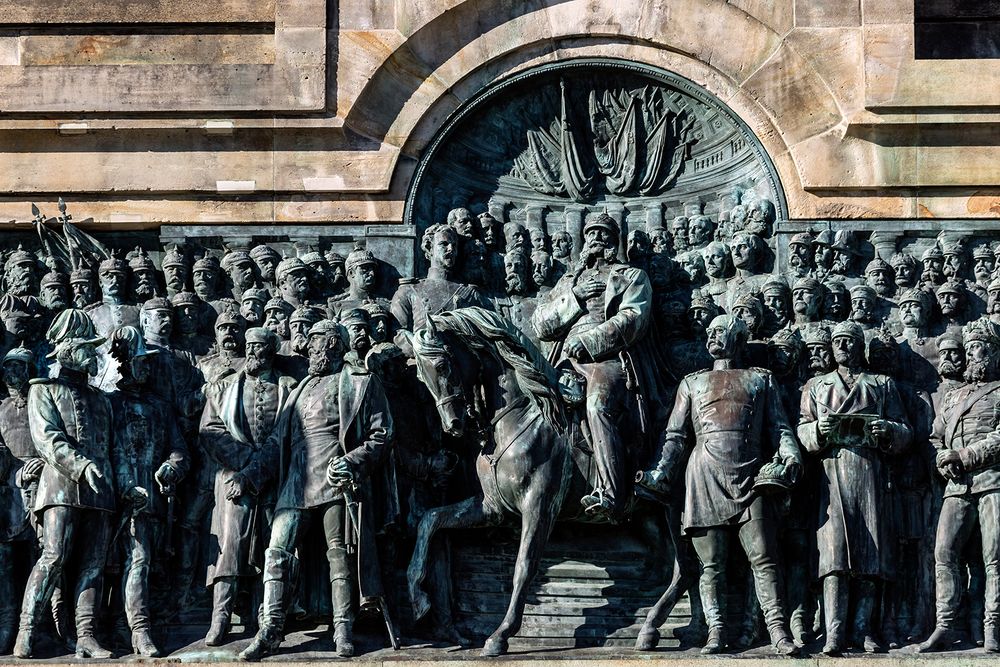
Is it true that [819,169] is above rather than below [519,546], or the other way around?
above

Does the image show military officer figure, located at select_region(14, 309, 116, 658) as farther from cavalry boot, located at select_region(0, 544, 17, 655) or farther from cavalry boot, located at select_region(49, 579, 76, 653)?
cavalry boot, located at select_region(0, 544, 17, 655)

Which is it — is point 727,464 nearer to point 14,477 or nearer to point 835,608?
point 835,608

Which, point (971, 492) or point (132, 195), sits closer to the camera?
point (971, 492)

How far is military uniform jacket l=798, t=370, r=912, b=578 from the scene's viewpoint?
21625 mm

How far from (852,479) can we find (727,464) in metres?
1.11

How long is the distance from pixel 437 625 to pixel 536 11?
229 inches

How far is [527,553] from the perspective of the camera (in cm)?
2164

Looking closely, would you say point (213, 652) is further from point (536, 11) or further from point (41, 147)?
point (536, 11)

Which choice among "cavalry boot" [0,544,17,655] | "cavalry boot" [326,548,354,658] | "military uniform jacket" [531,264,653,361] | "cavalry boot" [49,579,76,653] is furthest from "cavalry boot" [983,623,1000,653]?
"cavalry boot" [0,544,17,655]

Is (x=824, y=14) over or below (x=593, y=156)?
over

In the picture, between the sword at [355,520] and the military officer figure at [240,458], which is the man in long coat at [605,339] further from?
the military officer figure at [240,458]

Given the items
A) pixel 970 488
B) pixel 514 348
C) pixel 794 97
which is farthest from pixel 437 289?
pixel 970 488

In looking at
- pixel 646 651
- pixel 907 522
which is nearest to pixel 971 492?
pixel 907 522

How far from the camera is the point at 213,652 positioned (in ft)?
70.6
